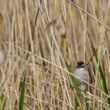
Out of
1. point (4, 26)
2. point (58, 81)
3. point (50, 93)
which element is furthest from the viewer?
point (4, 26)

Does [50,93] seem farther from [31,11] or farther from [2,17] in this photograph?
[2,17]

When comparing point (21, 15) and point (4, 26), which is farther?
point (4, 26)

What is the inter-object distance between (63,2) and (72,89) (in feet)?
1.74

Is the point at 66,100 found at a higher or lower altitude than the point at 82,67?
lower

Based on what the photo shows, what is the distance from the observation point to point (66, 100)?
185 centimetres

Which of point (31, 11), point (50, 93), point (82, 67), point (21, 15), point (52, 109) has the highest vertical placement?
point (31, 11)

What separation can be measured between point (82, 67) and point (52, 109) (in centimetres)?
36

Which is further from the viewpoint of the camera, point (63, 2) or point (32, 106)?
point (32, 106)

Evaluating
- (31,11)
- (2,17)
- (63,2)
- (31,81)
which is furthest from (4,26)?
(63,2)

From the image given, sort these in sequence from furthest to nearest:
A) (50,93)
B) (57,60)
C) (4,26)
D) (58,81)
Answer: (4,26)
(50,93)
(58,81)
(57,60)

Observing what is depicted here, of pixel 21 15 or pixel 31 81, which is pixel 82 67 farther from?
pixel 21 15

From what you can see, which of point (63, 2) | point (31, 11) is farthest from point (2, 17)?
point (63, 2)

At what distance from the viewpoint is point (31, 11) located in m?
2.12

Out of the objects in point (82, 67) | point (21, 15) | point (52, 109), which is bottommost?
point (52, 109)
